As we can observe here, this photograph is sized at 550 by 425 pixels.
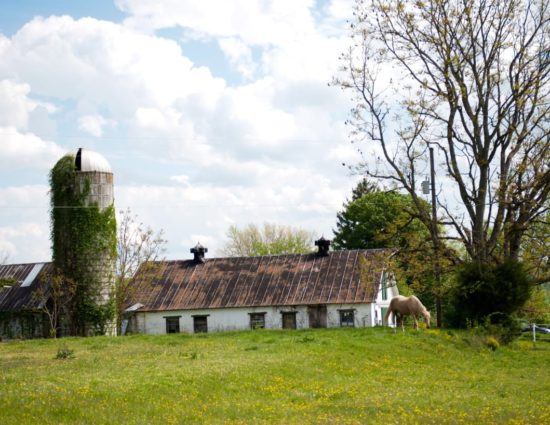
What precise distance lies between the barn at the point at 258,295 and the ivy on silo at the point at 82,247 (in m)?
7.03

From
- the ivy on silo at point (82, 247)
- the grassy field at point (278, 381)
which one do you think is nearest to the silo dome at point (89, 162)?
the ivy on silo at point (82, 247)

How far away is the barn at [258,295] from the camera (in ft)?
151

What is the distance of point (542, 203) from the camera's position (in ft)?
112

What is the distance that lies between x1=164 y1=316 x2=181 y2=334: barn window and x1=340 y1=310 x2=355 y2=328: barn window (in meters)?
10.6

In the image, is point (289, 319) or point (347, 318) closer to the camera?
point (347, 318)

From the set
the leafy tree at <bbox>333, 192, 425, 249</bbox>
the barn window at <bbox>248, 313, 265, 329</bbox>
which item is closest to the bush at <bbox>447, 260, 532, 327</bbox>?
the barn window at <bbox>248, 313, 265, 329</bbox>

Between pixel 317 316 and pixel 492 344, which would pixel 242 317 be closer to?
pixel 317 316

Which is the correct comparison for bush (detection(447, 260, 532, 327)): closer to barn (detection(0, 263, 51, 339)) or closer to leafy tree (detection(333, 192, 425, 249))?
barn (detection(0, 263, 51, 339))

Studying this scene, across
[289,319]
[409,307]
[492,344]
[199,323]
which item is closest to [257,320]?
[289,319]

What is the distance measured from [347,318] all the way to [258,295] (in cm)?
596

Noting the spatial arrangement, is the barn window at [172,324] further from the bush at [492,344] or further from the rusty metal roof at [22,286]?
the bush at [492,344]

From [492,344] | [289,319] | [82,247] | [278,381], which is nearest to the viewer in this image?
[278,381]

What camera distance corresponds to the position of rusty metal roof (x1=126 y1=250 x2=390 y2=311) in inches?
1845

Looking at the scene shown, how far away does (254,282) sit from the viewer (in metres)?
49.5
